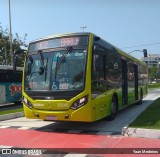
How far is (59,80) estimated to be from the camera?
1095 centimetres

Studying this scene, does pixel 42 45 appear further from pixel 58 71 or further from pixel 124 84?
pixel 124 84

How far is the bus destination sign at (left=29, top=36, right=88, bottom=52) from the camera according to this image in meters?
11.1

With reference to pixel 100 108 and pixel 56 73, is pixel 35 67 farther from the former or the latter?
pixel 100 108

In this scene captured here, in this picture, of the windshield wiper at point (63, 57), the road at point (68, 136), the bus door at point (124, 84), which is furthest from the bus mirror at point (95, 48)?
the bus door at point (124, 84)

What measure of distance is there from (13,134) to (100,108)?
2934mm

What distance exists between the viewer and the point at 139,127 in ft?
33.2

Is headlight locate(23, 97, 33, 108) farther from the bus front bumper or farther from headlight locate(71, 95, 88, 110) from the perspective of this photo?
headlight locate(71, 95, 88, 110)

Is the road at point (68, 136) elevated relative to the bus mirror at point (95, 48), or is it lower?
lower

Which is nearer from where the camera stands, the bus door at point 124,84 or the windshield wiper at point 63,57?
the windshield wiper at point 63,57

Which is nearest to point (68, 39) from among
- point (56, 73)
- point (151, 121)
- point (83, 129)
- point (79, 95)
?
point (56, 73)

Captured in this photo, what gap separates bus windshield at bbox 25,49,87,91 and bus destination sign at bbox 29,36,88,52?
25cm

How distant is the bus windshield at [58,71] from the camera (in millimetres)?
10797

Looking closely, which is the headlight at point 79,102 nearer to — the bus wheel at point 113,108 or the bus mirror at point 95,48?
the bus mirror at point 95,48

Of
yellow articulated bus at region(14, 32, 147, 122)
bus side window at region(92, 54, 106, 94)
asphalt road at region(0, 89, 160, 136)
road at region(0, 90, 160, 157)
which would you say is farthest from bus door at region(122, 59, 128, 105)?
bus side window at region(92, 54, 106, 94)
